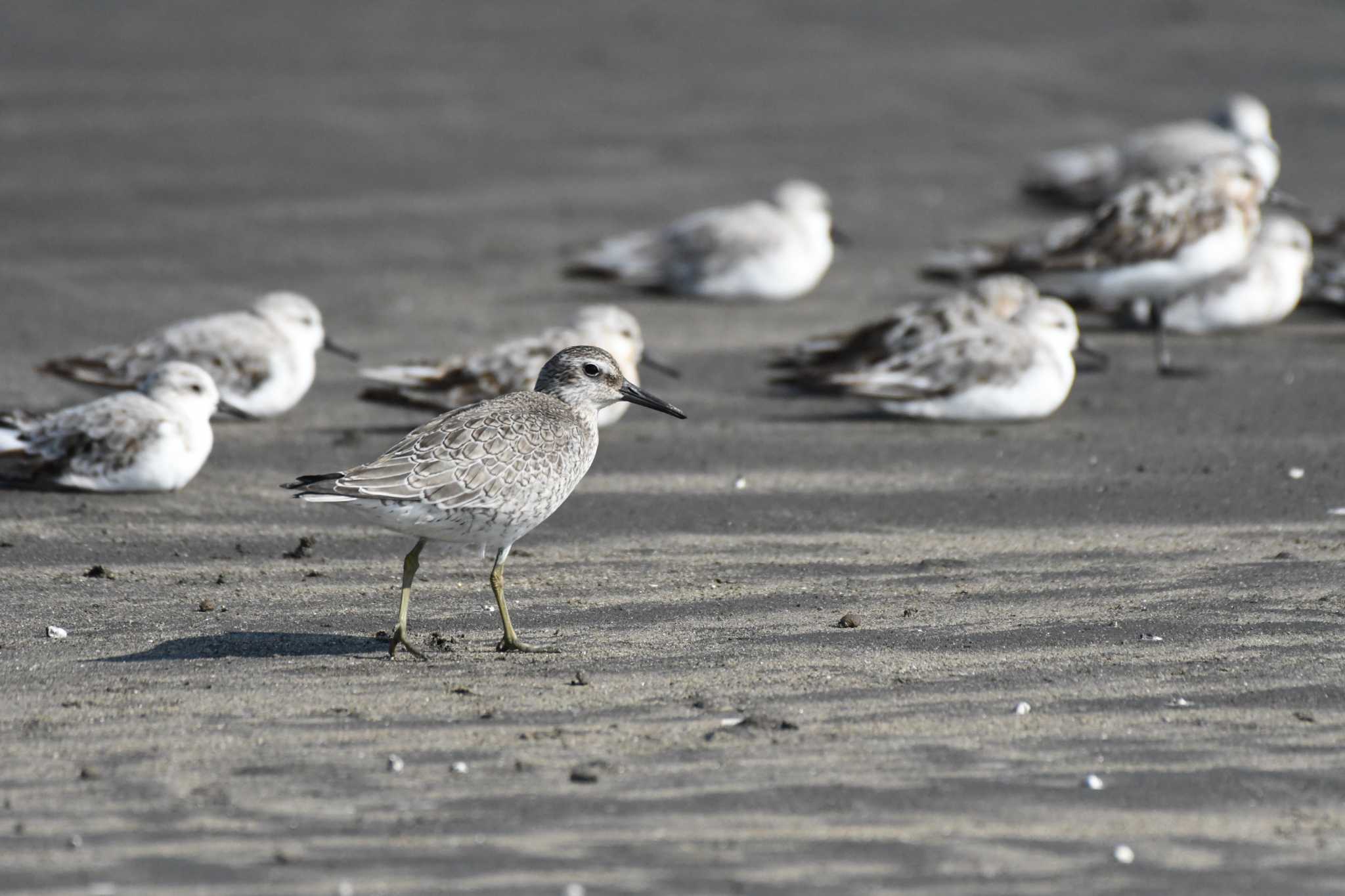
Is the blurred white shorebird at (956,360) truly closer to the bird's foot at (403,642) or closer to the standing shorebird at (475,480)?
the standing shorebird at (475,480)

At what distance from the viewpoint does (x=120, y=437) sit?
7949mm

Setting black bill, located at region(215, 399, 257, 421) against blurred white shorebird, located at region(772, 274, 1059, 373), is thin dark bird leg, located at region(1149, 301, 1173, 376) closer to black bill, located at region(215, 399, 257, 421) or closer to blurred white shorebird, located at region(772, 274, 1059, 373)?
blurred white shorebird, located at region(772, 274, 1059, 373)

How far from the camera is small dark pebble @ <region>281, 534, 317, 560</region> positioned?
23.5 feet

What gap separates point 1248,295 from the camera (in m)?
11.3

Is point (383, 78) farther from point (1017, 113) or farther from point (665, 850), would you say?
point (665, 850)

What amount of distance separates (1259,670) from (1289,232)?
22.4 ft

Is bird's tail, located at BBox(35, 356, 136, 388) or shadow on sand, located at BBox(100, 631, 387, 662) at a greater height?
shadow on sand, located at BBox(100, 631, 387, 662)

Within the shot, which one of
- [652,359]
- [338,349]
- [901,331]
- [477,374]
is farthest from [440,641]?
[901,331]

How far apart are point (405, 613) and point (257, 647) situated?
0.50 metres

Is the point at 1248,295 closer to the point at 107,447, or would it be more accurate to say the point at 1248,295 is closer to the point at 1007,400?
the point at 1007,400

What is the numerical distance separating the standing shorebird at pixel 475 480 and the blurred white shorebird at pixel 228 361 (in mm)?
3322

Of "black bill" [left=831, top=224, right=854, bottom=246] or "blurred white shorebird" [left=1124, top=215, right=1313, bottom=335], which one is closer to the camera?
"blurred white shorebird" [left=1124, top=215, right=1313, bottom=335]

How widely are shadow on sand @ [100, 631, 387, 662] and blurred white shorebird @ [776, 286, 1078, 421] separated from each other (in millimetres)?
4228

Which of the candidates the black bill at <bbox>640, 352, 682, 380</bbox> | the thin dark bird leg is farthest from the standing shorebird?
the thin dark bird leg
